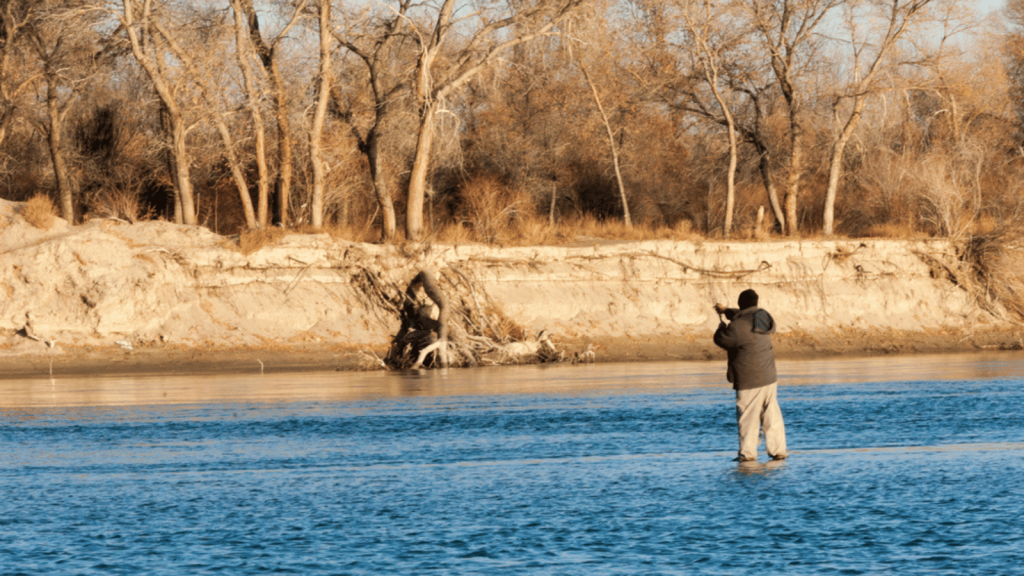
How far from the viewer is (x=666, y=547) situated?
28.9ft

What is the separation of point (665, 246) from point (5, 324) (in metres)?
20.0

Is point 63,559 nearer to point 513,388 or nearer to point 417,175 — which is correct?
point 513,388

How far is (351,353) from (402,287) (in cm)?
322

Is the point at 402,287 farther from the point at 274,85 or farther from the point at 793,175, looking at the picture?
the point at 793,175

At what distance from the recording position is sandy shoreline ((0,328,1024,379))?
3025 centimetres

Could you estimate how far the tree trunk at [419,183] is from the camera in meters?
37.2

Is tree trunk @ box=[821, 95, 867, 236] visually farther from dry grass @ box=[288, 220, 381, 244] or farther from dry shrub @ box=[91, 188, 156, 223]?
dry shrub @ box=[91, 188, 156, 223]

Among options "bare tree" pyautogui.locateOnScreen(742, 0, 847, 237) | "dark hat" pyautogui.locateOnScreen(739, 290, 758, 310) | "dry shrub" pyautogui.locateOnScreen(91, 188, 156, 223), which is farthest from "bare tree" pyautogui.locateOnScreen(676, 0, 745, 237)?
"dark hat" pyautogui.locateOnScreen(739, 290, 758, 310)

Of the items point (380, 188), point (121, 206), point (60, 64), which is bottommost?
point (121, 206)

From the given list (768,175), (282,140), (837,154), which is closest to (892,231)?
(837,154)

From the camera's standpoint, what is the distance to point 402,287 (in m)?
35.6

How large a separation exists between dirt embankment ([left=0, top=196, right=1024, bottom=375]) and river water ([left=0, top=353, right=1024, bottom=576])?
1133 cm

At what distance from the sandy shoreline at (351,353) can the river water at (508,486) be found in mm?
9262

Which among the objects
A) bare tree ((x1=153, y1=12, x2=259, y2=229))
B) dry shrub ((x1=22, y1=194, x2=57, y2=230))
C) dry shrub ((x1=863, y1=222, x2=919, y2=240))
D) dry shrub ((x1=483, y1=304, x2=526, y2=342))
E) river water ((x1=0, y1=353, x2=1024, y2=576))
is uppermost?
bare tree ((x1=153, y1=12, x2=259, y2=229))
